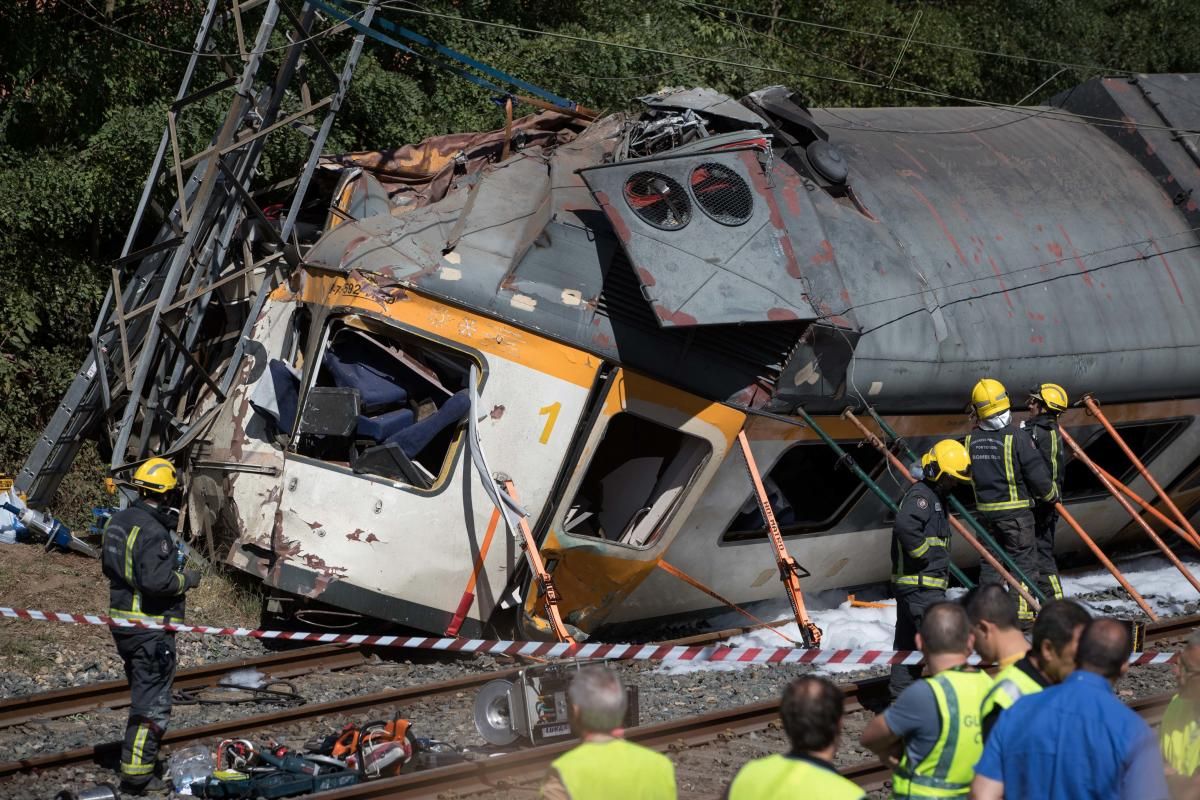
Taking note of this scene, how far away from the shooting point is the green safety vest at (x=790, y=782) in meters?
3.63

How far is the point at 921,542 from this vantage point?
24.7 feet

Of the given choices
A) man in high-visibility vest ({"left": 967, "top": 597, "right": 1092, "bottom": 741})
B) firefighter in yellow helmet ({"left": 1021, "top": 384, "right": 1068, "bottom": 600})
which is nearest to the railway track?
firefighter in yellow helmet ({"left": 1021, "top": 384, "right": 1068, "bottom": 600})

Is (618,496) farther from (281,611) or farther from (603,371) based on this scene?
(281,611)

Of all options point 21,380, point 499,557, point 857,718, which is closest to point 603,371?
point 499,557

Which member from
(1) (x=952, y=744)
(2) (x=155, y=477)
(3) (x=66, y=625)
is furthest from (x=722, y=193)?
(3) (x=66, y=625)

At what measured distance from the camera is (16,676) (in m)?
8.48

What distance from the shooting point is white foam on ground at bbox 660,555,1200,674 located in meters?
9.63

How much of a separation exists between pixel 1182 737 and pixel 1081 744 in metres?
0.81

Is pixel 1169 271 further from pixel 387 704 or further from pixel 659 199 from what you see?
pixel 387 704

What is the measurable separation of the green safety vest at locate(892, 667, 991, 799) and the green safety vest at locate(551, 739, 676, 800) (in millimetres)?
1016

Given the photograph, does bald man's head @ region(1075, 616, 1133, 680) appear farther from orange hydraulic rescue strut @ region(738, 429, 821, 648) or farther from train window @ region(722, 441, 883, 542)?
train window @ region(722, 441, 883, 542)

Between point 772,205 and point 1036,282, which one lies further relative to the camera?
point 1036,282

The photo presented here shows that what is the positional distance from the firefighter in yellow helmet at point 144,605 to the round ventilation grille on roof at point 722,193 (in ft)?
11.8

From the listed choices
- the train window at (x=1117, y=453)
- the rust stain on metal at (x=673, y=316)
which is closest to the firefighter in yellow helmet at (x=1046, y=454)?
the train window at (x=1117, y=453)
